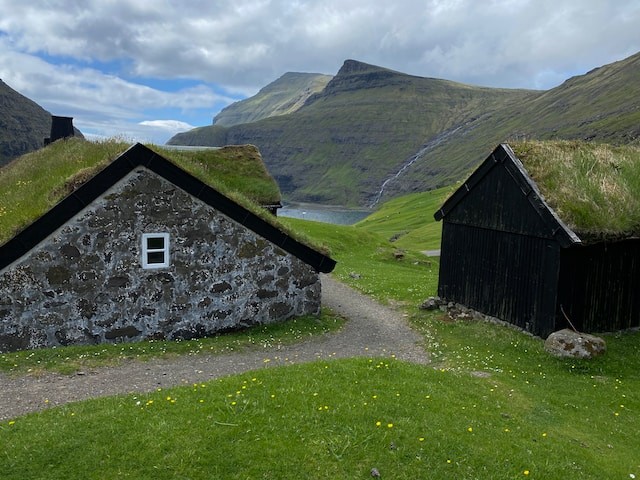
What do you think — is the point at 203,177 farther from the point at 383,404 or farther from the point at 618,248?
the point at 618,248

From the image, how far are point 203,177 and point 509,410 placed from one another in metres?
12.1

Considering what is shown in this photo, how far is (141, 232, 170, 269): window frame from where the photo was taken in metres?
16.0

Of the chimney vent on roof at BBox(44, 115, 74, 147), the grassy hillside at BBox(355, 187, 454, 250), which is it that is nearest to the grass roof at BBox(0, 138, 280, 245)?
the chimney vent on roof at BBox(44, 115, 74, 147)

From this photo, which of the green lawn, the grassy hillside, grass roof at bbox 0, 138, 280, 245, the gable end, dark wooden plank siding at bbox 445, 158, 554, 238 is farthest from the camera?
the grassy hillside

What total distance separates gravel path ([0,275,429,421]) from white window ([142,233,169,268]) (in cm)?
340

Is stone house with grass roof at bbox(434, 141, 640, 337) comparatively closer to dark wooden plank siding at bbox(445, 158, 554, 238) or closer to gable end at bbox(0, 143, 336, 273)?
dark wooden plank siding at bbox(445, 158, 554, 238)

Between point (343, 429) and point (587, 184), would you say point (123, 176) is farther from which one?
point (587, 184)

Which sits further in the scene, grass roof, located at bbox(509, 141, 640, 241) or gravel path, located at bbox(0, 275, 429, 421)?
grass roof, located at bbox(509, 141, 640, 241)

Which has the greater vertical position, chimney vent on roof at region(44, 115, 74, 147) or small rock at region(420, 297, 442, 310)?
chimney vent on roof at region(44, 115, 74, 147)

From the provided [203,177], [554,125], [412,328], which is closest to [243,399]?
[203,177]

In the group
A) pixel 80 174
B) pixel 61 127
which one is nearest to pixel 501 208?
pixel 80 174

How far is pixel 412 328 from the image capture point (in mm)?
19688

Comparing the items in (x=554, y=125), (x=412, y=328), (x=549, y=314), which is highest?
(x=554, y=125)

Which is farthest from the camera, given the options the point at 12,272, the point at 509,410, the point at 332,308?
the point at 332,308
